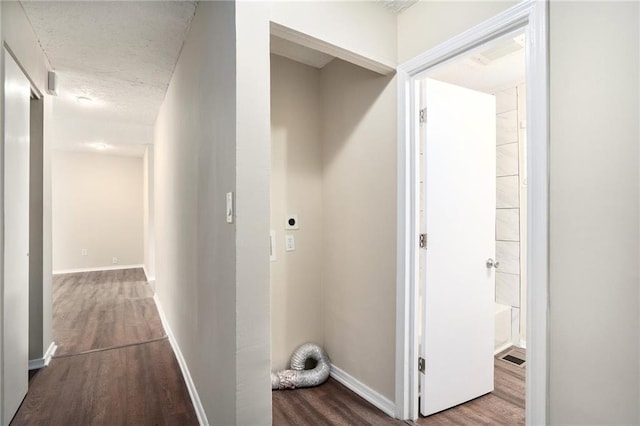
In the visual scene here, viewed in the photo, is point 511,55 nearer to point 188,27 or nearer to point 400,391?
point 188,27

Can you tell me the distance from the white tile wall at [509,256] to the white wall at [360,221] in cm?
181

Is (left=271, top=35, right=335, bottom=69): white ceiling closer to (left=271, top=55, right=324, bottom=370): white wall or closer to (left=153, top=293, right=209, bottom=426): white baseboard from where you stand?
(left=271, top=55, right=324, bottom=370): white wall

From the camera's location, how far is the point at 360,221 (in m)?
2.25

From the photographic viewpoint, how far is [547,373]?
51.5 inches

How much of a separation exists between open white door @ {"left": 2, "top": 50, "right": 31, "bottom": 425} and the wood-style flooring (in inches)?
61.2

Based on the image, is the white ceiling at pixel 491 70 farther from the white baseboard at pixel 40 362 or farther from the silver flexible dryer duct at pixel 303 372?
the white baseboard at pixel 40 362

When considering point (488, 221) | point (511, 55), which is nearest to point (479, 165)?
point (488, 221)

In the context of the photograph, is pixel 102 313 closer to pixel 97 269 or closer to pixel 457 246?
pixel 97 269

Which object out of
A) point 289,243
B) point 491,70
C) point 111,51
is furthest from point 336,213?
point 111,51

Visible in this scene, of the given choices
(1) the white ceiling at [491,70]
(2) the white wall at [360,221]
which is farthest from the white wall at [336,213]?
(1) the white ceiling at [491,70]

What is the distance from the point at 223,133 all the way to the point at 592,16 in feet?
4.87

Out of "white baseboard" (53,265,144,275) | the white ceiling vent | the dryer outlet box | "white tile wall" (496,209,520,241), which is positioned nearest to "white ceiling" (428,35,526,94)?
the white ceiling vent

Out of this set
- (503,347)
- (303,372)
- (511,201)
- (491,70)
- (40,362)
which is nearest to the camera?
(303,372)

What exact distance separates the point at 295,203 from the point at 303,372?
1.24 m
